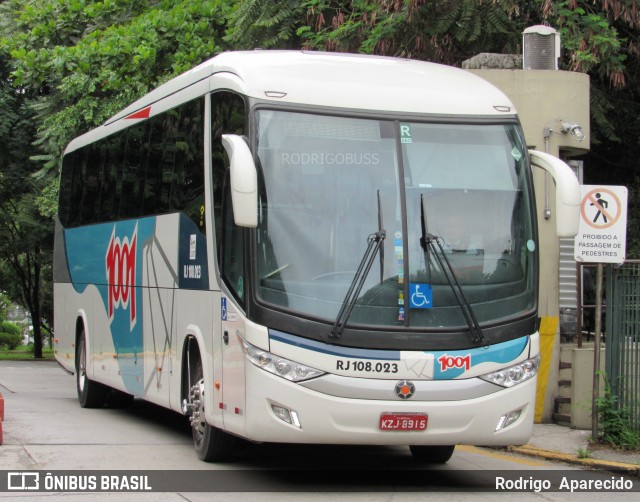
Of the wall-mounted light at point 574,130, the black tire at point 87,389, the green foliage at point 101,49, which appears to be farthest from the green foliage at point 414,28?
the black tire at point 87,389

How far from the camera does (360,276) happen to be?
9031 millimetres

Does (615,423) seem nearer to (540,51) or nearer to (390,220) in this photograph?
(390,220)

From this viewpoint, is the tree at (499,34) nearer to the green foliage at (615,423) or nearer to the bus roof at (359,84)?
the green foliage at (615,423)

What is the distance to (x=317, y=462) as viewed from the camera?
11172mm

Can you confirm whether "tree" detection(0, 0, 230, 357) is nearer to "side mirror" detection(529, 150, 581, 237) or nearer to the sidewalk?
the sidewalk

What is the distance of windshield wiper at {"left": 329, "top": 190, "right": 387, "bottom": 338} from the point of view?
891 centimetres

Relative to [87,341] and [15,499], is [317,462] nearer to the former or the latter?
[15,499]

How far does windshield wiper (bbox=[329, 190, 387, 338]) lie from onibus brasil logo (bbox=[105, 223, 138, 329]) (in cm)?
501

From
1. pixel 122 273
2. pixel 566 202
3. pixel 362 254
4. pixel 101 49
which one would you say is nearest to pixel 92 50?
pixel 101 49

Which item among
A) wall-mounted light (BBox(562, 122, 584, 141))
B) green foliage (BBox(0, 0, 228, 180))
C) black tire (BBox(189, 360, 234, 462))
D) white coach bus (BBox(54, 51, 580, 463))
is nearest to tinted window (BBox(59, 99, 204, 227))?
white coach bus (BBox(54, 51, 580, 463))

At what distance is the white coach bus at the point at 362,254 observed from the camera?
8.92 meters

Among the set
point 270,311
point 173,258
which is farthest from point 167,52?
point 270,311

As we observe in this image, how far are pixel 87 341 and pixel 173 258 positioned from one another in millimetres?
4855

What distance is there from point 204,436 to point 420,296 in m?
2.73
